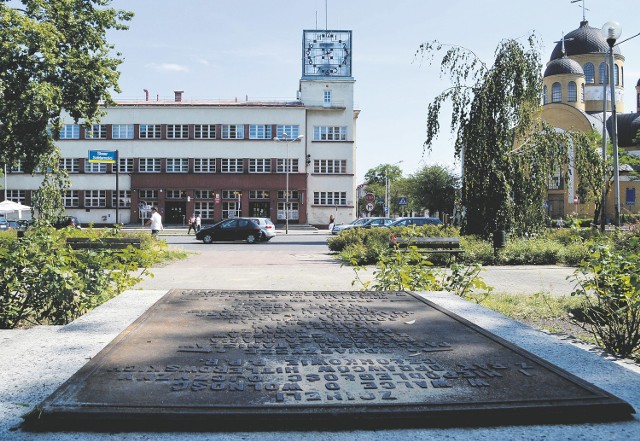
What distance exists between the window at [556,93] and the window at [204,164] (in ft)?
150

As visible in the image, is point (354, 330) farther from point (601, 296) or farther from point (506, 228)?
point (506, 228)

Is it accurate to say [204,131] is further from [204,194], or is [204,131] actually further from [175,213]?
[175,213]

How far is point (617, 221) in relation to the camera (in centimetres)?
2022

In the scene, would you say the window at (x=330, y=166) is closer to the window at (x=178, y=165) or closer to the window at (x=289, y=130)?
the window at (x=289, y=130)

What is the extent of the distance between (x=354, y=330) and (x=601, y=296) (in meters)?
2.70

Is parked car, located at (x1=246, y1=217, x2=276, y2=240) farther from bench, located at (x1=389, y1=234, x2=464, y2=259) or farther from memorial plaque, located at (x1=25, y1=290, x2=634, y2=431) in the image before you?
memorial plaque, located at (x1=25, y1=290, x2=634, y2=431)

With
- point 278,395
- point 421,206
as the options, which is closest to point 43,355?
point 278,395

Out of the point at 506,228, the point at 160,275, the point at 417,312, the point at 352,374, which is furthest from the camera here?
the point at 506,228

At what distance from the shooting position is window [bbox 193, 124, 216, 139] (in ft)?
206

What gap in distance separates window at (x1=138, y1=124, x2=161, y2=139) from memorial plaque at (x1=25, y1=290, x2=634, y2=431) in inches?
2383

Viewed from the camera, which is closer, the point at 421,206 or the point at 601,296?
the point at 601,296

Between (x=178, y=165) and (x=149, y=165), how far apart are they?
3122mm

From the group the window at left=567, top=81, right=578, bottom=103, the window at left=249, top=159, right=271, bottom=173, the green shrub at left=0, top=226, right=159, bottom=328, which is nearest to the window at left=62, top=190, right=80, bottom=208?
the window at left=249, top=159, right=271, bottom=173

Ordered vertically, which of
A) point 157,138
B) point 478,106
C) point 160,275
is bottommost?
point 160,275
